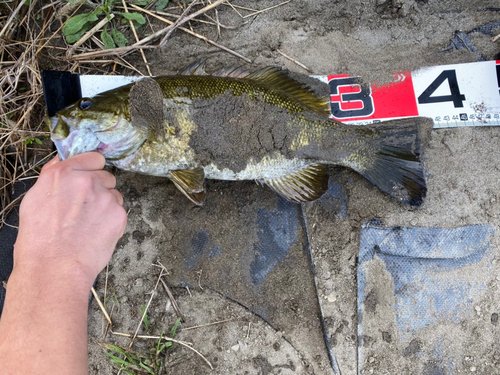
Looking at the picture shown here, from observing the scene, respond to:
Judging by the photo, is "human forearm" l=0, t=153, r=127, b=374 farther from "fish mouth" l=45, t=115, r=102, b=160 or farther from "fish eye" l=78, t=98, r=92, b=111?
"fish eye" l=78, t=98, r=92, b=111

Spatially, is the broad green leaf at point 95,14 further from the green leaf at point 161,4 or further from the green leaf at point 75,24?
the green leaf at point 161,4

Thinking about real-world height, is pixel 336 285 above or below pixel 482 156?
below

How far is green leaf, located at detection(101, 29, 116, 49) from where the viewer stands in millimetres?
3299

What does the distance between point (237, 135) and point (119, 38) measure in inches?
62.1

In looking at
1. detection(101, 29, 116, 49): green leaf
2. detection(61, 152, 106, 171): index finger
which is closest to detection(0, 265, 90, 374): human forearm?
detection(61, 152, 106, 171): index finger

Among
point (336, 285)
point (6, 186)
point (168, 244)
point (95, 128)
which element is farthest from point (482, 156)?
point (6, 186)

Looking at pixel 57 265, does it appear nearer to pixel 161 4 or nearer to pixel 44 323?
pixel 44 323

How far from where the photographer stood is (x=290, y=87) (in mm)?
2965

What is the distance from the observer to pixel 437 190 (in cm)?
318

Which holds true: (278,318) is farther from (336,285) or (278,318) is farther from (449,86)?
(449,86)

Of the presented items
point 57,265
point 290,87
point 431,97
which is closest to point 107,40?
point 290,87

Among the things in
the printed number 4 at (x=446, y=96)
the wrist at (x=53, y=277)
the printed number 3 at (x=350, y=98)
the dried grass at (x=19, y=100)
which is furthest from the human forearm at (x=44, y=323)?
the printed number 4 at (x=446, y=96)

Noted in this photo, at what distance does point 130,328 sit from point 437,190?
2.91 metres

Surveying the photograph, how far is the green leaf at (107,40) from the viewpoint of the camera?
3.30 metres
